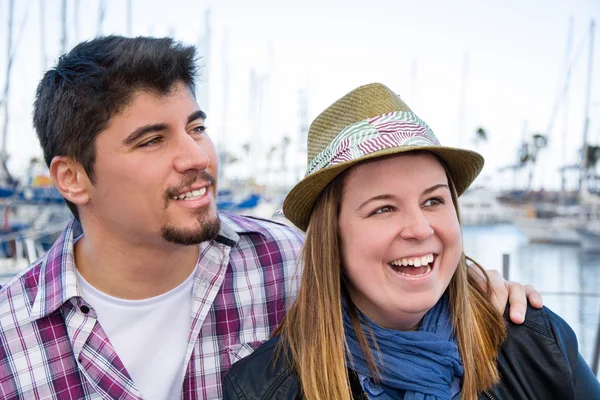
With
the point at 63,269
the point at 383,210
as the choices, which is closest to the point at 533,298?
the point at 383,210

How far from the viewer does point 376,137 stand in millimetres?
1736

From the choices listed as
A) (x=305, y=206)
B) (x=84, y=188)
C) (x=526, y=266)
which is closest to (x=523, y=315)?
(x=305, y=206)

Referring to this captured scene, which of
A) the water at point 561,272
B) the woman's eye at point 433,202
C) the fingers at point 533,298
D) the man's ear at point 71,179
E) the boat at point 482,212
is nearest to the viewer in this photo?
the woman's eye at point 433,202

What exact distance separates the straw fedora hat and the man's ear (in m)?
1.05

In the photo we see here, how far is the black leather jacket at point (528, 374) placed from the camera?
69.3 inches

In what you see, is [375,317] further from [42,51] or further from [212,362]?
[42,51]

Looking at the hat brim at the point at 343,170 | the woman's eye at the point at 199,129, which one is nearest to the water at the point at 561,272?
the hat brim at the point at 343,170

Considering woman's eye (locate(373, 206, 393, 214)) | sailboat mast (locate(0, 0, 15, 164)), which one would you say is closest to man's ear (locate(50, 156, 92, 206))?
woman's eye (locate(373, 206, 393, 214))

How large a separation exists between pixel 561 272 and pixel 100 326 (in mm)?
15717

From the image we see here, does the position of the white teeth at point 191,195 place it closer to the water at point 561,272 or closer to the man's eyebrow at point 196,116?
the man's eyebrow at point 196,116

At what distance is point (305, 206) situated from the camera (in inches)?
78.5

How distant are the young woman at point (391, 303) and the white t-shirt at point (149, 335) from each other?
0.54 meters

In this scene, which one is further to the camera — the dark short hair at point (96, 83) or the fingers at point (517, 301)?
the dark short hair at point (96, 83)

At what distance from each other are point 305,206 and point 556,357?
105 centimetres
